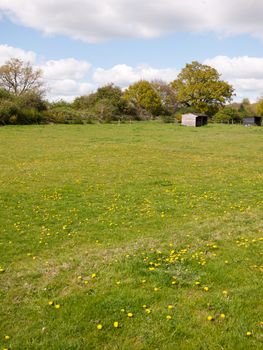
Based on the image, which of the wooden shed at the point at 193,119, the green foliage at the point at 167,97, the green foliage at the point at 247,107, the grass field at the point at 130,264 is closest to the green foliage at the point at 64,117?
the wooden shed at the point at 193,119

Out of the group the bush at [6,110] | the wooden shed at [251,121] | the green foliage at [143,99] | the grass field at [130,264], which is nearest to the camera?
the grass field at [130,264]

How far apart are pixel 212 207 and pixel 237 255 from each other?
4.08 metres

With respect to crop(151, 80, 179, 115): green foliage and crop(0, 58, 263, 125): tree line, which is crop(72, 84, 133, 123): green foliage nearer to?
crop(0, 58, 263, 125): tree line

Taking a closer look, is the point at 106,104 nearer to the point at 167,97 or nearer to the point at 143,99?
the point at 143,99

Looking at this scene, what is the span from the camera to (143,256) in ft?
24.3

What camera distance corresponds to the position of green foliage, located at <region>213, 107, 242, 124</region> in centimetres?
8150

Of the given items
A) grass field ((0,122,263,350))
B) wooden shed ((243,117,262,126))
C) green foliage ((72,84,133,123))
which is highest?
green foliage ((72,84,133,123))

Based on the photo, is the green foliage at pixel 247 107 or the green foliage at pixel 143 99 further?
the green foliage at pixel 247 107

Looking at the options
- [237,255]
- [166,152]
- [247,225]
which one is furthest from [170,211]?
[166,152]

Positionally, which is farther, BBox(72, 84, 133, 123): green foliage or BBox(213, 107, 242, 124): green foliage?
BBox(213, 107, 242, 124): green foliage

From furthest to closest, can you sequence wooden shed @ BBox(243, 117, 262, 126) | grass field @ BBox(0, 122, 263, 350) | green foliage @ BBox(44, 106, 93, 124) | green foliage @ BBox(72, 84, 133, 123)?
wooden shed @ BBox(243, 117, 262, 126), green foliage @ BBox(72, 84, 133, 123), green foliage @ BBox(44, 106, 93, 124), grass field @ BBox(0, 122, 263, 350)

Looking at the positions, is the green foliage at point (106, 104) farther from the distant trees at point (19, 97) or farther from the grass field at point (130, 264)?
the grass field at point (130, 264)

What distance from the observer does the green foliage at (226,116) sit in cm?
8150

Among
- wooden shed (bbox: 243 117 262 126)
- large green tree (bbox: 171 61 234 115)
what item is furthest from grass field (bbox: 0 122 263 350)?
large green tree (bbox: 171 61 234 115)
